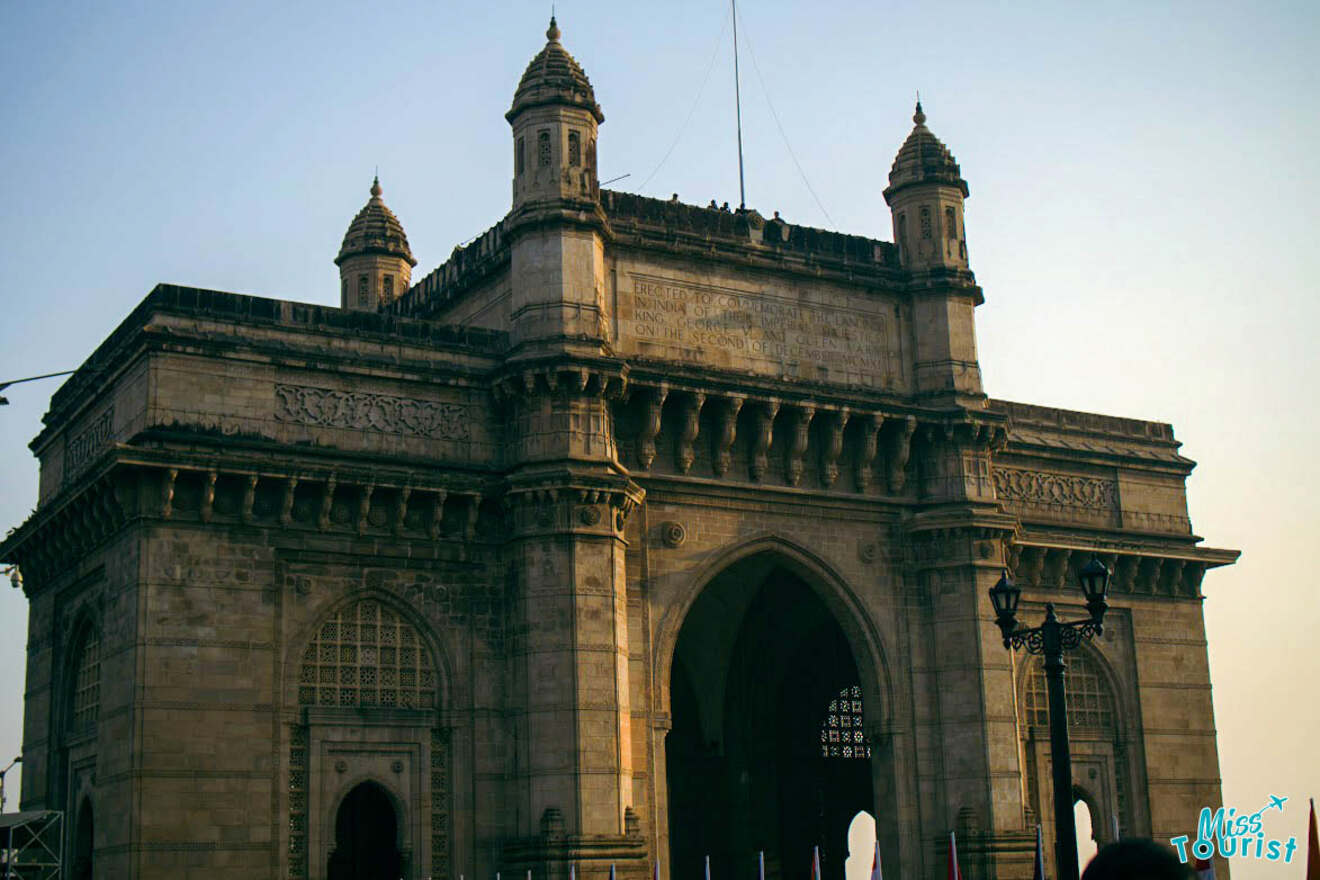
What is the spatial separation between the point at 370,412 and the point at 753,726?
13111 millimetres

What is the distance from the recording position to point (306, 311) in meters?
26.5

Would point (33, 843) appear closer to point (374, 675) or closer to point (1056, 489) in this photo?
point (374, 675)

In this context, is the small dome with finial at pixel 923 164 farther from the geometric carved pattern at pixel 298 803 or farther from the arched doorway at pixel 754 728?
the geometric carved pattern at pixel 298 803

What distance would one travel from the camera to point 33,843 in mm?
25281

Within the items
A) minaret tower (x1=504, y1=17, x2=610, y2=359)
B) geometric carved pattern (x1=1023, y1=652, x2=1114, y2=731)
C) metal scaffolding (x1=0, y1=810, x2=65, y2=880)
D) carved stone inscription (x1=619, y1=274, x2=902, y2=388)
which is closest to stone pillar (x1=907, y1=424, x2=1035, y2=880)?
carved stone inscription (x1=619, y1=274, x2=902, y2=388)

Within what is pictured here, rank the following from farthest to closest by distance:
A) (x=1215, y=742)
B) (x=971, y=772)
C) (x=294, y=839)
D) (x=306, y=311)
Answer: (x=1215, y=742)
(x=971, y=772)
(x=306, y=311)
(x=294, y=839)

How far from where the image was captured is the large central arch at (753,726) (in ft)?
115

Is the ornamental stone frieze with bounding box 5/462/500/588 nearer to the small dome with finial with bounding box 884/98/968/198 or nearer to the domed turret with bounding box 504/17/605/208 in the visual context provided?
the domed turret with bounding box 504/17/605/208

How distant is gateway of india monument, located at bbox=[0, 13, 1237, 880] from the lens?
2478cm

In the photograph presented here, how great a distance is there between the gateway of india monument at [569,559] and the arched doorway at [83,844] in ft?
0.21

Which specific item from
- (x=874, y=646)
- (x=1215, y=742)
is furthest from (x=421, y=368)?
(x=1215, y=742)

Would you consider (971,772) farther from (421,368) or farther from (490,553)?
(421,368)

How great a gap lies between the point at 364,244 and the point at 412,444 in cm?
1036

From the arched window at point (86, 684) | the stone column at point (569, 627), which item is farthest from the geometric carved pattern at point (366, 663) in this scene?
the arched window at point (86, 684)
